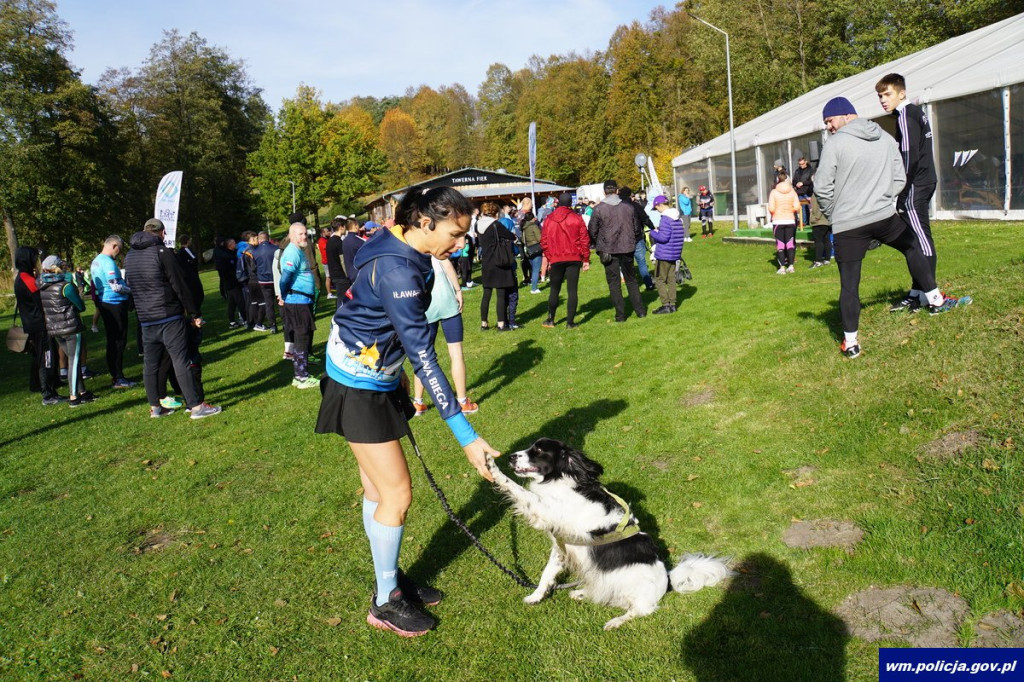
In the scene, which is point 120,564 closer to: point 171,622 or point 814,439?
point 171,622

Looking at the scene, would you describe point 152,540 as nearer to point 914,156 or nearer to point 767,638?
point 767,638

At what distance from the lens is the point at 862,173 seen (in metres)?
5.97

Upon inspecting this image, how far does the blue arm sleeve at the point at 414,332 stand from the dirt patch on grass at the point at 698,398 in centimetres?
427

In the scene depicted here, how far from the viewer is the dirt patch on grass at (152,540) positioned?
5.07m

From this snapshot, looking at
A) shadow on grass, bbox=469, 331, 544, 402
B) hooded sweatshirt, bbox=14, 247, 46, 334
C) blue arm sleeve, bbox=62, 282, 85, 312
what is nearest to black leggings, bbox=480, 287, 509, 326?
shadow on grass, bbox=469, 331, 544, 402

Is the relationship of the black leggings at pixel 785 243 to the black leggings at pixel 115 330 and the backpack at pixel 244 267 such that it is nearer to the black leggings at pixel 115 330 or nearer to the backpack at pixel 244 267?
the backpack at pixel 244 267

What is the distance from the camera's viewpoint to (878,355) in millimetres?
6352

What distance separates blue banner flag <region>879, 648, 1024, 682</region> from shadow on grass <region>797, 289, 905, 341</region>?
4.59 metres

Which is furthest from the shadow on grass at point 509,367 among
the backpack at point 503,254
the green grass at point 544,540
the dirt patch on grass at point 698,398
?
the dirt patch on grass at point 698,398

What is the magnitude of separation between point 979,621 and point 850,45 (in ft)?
146

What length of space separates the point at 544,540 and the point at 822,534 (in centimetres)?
182

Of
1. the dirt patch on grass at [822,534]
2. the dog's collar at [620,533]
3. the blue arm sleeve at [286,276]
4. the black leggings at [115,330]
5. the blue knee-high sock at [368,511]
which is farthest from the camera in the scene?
the black leggings at [115,330]

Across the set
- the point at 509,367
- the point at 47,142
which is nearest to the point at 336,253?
the point at 509,367

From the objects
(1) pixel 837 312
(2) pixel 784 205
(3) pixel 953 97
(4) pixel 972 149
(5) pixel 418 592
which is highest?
(3) pixel 953 97
